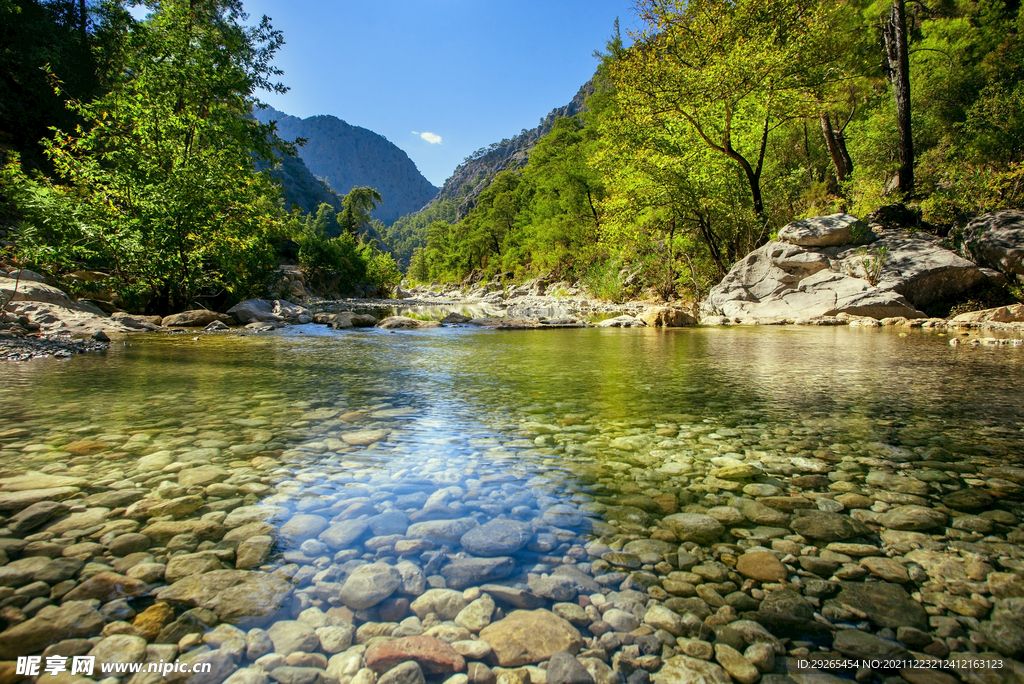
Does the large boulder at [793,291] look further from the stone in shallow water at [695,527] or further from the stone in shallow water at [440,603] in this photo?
the stone in shallow water at [440,603]

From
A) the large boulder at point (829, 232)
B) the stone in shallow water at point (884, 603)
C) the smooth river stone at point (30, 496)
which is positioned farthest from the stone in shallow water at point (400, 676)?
the large boulder at point (829, 232)

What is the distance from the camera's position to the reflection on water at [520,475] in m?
1.66

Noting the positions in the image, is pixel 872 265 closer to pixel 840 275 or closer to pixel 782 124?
pixel 840 275

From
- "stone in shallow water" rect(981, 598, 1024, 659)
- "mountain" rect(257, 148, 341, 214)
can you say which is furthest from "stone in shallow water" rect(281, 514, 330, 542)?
"mountain" rect(257, 148, 341, 214)

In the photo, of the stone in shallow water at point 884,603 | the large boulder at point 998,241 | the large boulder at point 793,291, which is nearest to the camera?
the stone in shallow water at point 884,603

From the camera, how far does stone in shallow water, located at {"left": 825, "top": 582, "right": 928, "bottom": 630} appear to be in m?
1.42

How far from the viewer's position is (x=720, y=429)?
347cm

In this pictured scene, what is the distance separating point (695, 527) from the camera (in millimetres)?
2033

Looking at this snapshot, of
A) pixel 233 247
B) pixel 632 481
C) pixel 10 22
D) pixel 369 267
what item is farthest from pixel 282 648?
pixel 369 267

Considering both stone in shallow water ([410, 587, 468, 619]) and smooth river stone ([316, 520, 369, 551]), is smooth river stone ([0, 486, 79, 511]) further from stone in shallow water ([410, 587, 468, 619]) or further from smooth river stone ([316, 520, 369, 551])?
stone in shallow water ([410, 587, 468, 619])

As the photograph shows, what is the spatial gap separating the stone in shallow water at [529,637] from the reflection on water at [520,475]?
5 centimetres

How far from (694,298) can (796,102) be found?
7983 mm

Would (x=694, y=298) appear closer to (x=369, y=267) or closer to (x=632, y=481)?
(x=632, y=481)

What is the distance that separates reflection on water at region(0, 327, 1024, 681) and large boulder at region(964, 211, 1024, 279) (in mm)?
10306
